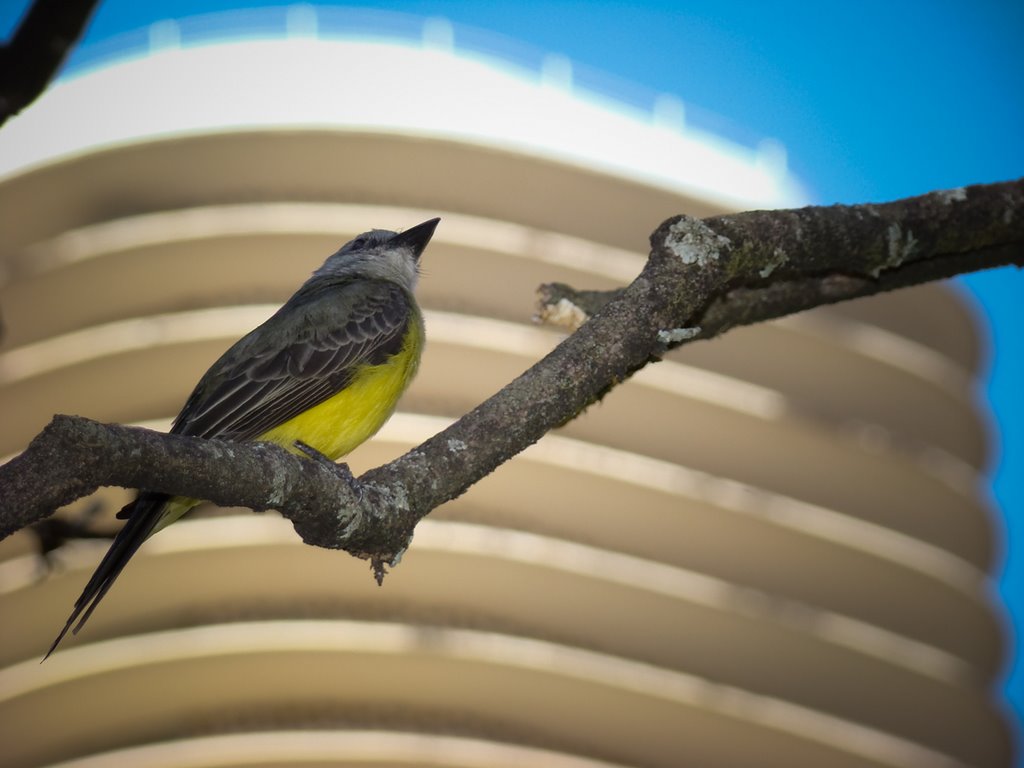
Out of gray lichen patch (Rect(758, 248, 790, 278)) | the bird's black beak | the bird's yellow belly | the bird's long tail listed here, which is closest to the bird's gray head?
the bird's black beak

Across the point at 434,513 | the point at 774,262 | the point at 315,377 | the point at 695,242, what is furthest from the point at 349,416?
the point at 434,513

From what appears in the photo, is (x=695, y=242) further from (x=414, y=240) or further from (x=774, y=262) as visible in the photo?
(x=414, y=240)

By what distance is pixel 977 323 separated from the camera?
28.9 metres

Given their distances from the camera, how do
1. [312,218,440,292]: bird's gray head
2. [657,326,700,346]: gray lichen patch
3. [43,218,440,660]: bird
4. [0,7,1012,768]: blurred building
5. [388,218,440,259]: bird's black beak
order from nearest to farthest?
[657,326,700,346]: gray lichen patch, [43,218,440,660]: bird, [312,218,440,292]: bird's gray head, [388,218,440,259]: bird's black beak, [0,7,1012,768]: blurred building

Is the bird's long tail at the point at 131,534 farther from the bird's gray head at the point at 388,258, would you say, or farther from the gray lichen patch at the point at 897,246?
the gray lichen patch at the point at 897,246

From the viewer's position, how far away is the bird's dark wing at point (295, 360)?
22.6 feet

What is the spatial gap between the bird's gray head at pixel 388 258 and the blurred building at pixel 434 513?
12930 millimetres

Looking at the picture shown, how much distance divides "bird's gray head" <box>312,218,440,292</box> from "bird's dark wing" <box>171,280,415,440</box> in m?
1.00

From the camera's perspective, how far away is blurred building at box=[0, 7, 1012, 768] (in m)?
23.2

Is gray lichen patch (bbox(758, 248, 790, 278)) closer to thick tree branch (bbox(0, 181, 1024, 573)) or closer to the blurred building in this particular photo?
thick tree branch (bbox(0, 181, 1024, 573))

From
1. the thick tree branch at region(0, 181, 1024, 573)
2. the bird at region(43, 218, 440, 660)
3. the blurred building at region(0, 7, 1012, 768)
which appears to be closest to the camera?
the thick tree branch at region(0, 181, 1024, 573)

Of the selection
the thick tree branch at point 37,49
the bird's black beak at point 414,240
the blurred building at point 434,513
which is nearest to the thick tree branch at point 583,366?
the thick tree branch at point 37,49

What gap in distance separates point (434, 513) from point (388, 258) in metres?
15.1

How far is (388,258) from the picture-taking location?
924cm
